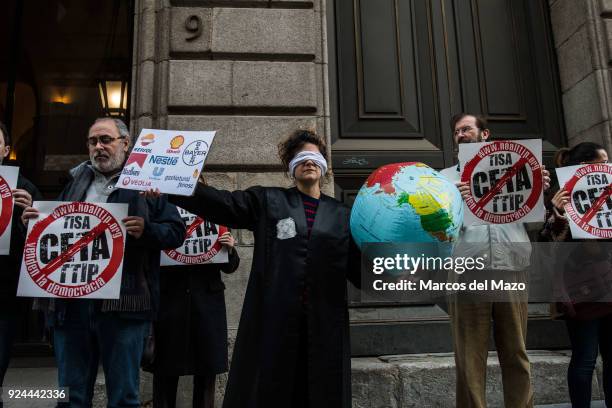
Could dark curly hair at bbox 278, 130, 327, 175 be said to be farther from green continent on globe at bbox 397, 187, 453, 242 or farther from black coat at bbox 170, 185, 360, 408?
green continent on globe at bbox 397, 187, 453, 242

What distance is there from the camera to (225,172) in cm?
570

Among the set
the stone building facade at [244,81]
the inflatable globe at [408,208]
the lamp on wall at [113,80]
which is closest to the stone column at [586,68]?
the stone building facade at [244,81]

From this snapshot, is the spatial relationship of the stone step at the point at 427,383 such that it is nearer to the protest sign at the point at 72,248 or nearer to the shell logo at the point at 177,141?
the protest sign at the point at 72,248

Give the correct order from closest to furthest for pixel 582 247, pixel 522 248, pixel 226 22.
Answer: pixel 522 248 → pixel 582 247 → pixel 226 22

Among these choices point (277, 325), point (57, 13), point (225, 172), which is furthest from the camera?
point (57, 13)

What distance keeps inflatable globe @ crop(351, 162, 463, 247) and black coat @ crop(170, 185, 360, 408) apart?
283 mm

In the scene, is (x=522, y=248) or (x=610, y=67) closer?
(x=522, y=248)

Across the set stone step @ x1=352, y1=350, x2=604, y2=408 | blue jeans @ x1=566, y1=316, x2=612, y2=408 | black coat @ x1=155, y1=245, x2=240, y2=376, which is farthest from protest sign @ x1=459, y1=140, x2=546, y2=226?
stone step @ x1=352, y1=350, x2=604, y2=408

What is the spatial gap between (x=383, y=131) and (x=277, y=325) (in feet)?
14.0

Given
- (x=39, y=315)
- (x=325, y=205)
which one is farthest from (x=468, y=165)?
(x=39, y=315)

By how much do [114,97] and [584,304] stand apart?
5978 mm

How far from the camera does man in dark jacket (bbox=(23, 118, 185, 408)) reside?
125 inches

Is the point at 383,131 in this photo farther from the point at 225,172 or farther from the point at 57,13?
the point at 57,13

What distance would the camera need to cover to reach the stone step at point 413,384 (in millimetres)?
4953
